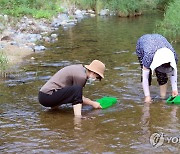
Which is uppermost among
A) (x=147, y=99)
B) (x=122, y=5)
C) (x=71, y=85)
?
(x=122, y=5)

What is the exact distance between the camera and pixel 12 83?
725 centimetres

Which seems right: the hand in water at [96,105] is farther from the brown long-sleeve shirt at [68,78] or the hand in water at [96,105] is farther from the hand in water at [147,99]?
the hand in water at [147,99]

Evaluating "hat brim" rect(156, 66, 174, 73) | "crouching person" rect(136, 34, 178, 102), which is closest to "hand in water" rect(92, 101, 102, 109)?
"crouching person" rect(136, 34, 178, 102)

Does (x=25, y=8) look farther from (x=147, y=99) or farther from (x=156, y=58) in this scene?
(x=156, y=58)

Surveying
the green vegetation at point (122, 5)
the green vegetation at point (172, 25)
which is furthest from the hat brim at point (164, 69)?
the green vegetation at point (122, 5)

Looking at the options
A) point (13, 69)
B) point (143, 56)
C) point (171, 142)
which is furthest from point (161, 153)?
point (13, 69)

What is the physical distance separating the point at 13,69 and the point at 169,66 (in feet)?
13.8

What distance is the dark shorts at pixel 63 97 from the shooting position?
5.13 m

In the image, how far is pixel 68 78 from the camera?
524 centimetres

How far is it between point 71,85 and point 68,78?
0.39 ft

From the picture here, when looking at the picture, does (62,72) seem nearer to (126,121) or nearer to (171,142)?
(126,121)

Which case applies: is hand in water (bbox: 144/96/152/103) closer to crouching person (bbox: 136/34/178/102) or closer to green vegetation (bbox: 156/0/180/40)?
crouching person (bbox: 136/34/178/102)

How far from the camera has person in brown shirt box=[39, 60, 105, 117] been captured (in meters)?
5.10

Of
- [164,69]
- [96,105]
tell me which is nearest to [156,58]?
[164,69]
